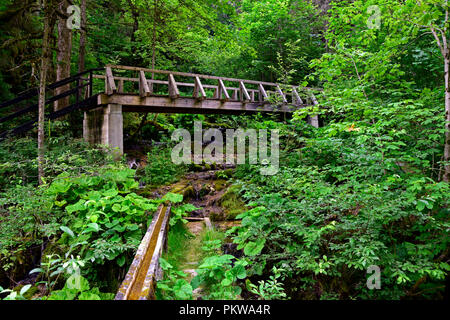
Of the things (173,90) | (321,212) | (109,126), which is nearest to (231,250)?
(321,212)

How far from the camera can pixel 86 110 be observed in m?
9.61

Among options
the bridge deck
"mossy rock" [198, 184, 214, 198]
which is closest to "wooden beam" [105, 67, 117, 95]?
the bridge deck

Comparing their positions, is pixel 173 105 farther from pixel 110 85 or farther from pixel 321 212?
pixel 321 212

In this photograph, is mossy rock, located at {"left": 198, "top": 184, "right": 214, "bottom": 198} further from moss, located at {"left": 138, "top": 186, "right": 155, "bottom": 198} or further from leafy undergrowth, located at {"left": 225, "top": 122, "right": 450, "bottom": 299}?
leafy undergrowth, located at {"left": 225, "top": 122, "right": 450, "bottom": 299}

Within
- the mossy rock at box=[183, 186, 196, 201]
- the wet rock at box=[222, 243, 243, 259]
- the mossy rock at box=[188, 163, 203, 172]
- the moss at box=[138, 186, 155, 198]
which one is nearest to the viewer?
the wet rock at box=[222, 243, 243, 259]

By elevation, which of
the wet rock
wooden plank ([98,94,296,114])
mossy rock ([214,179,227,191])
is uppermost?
wooden plank ([98,94,296,114])

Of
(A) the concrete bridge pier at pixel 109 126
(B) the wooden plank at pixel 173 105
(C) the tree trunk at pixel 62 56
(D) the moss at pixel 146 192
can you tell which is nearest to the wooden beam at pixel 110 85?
(B) the wooden plank at pixel 173 105

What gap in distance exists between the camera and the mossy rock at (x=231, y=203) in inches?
Result: 235

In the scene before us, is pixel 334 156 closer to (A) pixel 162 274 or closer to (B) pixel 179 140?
(A) pixel 162 274

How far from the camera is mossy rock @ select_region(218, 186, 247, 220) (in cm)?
597

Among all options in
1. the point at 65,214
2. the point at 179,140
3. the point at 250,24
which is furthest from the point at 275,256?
the point at 250,24
